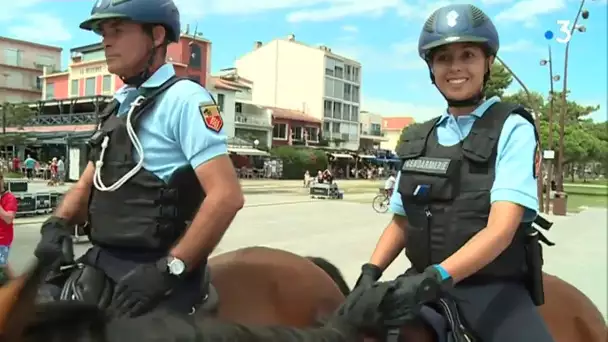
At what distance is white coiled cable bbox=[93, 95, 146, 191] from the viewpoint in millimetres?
1705

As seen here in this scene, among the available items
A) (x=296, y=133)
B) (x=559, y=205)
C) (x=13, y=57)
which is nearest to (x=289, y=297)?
(x=13, y=57)

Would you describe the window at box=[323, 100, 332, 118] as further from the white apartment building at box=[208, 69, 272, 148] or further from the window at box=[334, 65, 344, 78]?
the window at box=[334, 65, 344, 78]

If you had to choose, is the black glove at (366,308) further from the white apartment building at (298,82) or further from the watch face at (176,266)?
the white apartment building at (298,82)

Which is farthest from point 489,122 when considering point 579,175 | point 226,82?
point 579,175

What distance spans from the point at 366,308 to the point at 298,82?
42014 mm

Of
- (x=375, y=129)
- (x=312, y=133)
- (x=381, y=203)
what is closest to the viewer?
(x=381, y=203)

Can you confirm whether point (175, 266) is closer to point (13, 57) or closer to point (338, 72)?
point (13, 57)

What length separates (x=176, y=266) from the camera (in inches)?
62.1

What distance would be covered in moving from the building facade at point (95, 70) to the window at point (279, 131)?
29.7 meters

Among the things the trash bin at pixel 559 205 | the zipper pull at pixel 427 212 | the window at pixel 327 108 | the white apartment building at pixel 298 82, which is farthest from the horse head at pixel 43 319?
the window at pixel 327 108

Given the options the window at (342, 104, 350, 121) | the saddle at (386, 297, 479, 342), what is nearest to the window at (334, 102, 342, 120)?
the window at (342, 104, 350, 121)

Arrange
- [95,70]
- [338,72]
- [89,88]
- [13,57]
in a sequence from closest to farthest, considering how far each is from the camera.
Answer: [13,57] → [89,88] → [95,70] → [338,72]

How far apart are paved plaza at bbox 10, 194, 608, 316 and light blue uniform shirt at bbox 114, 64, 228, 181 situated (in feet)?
4.74

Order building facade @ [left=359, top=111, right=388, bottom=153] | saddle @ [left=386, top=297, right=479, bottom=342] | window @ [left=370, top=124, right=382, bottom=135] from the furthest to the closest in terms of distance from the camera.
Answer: window @ [left=370, top=124, right=382, bottom=135], building facade @ [left=359, top=111, right=388, bottom=153], saddle @ [left=386, top=297, right=479, bottom=342]
